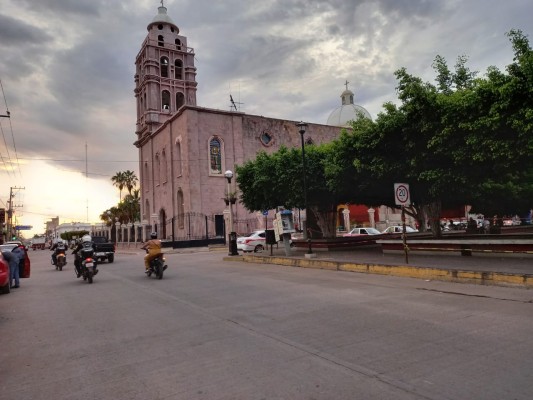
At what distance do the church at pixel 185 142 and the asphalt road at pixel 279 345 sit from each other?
30746 mm

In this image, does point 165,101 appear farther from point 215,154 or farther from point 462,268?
point 462,268

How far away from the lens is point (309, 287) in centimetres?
1004

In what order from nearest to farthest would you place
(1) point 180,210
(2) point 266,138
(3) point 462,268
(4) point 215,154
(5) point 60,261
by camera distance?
(3) point 462,268 < (5) point 60,261 < (4) point 215,154 < (1) point 180,210 < (2) point 266,138

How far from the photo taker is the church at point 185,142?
42.2 m

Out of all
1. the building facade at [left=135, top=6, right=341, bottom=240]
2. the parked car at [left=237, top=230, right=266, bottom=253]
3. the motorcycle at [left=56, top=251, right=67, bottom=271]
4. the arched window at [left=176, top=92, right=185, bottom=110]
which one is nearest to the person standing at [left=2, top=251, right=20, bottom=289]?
the motorcycle at [left=56, top=251, right=67, bottom=271]

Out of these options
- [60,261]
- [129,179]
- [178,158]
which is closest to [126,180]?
[129,179]

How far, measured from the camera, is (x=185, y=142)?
139 ft

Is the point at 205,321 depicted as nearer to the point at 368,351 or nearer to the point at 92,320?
A: the point at 92,320

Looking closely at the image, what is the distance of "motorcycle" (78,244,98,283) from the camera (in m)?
13.3

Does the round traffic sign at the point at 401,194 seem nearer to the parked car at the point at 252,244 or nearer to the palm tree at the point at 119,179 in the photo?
the parked car at the point at 252,244

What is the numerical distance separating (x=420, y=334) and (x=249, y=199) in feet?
63.8

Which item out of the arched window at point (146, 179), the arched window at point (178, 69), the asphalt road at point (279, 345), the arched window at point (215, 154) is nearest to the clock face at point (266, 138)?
the arched window at point (215, 154)

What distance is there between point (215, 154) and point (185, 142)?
3558mm

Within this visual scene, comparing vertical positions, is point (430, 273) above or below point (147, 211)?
below
